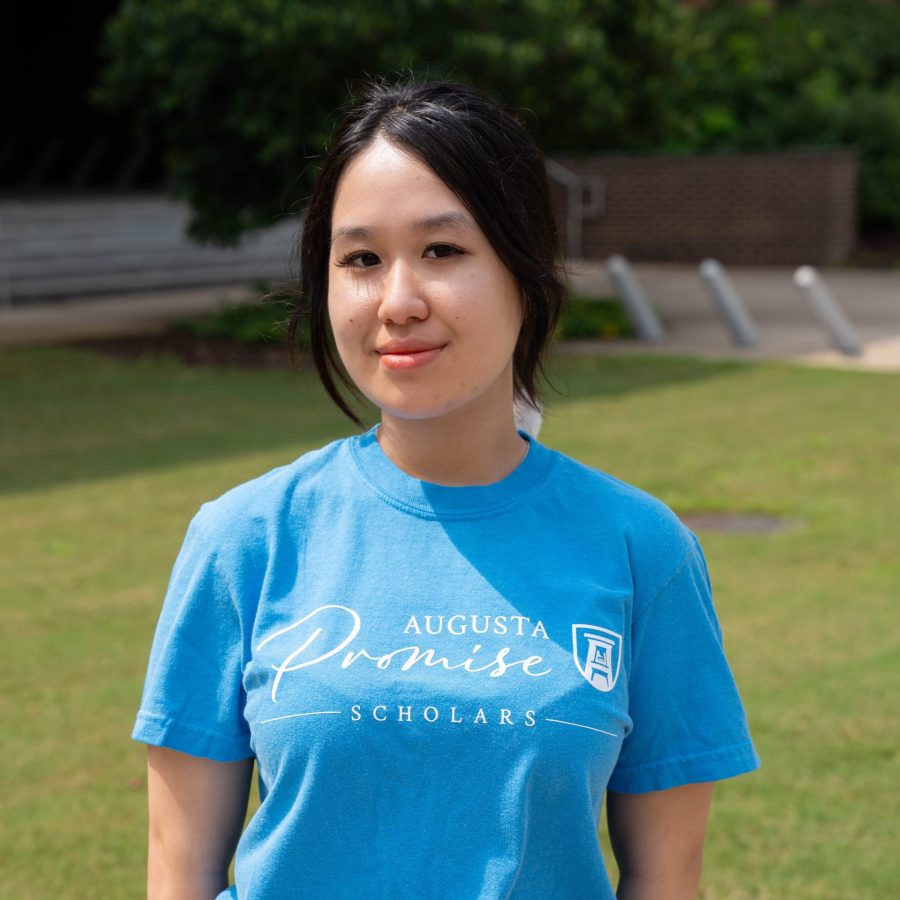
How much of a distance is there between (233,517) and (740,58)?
1077 inches

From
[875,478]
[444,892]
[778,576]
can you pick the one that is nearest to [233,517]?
[444,892]

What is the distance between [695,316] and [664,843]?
1634cm

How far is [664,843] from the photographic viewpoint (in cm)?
188

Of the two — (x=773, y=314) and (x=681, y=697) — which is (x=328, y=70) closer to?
(x=773, y=314)

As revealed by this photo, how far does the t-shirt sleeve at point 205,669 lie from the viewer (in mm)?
1819

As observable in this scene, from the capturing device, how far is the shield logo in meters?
1.75

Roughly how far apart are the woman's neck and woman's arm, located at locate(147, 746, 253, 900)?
43 centimetres

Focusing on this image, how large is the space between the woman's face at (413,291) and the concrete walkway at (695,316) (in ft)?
34.6

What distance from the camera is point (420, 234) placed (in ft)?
5.82

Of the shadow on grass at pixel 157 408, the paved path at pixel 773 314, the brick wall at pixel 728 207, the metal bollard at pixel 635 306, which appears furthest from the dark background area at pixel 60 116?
the shadow on grass at pixel 157 408

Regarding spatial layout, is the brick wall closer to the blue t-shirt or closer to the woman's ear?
the woman's ear

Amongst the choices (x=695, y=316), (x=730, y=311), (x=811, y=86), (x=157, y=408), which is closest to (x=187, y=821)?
(x=157, y=408)

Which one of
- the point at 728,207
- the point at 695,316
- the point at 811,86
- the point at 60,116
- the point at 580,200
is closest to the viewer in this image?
the point at 695,316

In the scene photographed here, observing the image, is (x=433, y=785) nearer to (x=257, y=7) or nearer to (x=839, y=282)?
(x=257, y=7)
